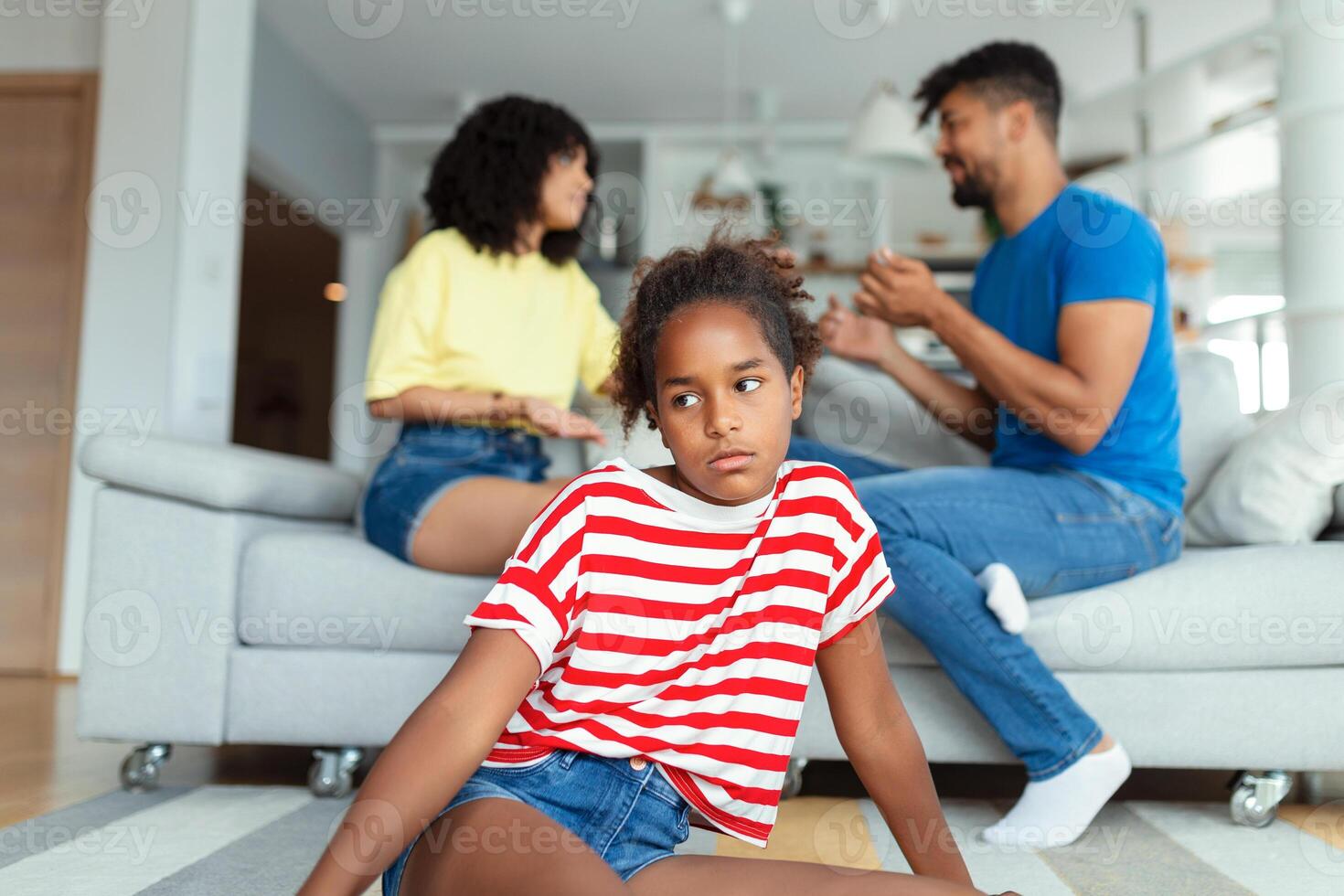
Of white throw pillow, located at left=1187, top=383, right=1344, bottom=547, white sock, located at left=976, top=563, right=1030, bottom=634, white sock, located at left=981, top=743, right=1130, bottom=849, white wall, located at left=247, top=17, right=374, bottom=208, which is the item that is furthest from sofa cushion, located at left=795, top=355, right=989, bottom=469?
white wall, located at left=247, top=17, right=374, bottom=208

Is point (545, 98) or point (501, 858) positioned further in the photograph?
point (545, 98)

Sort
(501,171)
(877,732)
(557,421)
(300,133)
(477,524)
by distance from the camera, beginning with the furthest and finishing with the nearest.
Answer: (300,133), (501,171), (557,421), (477,524), (877,732)

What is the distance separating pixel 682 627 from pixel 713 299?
297 mm

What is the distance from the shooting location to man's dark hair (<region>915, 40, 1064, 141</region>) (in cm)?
186

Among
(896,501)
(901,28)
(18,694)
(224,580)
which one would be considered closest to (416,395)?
(224,580)

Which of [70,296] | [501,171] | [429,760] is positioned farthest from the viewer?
[70,296]

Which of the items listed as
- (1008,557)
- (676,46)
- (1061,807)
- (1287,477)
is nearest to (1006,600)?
(1008,557)

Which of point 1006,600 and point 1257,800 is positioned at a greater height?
point 1006,600

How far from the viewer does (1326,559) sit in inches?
62.7

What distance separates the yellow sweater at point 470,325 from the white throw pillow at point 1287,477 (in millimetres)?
1166

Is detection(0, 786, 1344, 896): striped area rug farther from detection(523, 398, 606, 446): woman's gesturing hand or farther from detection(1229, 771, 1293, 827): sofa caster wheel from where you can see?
detection(523, 398, 606, 446): woman's gesturing hand

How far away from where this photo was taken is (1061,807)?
1.40 metres

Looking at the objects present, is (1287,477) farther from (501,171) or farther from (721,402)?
(501,171)

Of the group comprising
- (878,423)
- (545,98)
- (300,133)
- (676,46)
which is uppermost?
(676,46)
